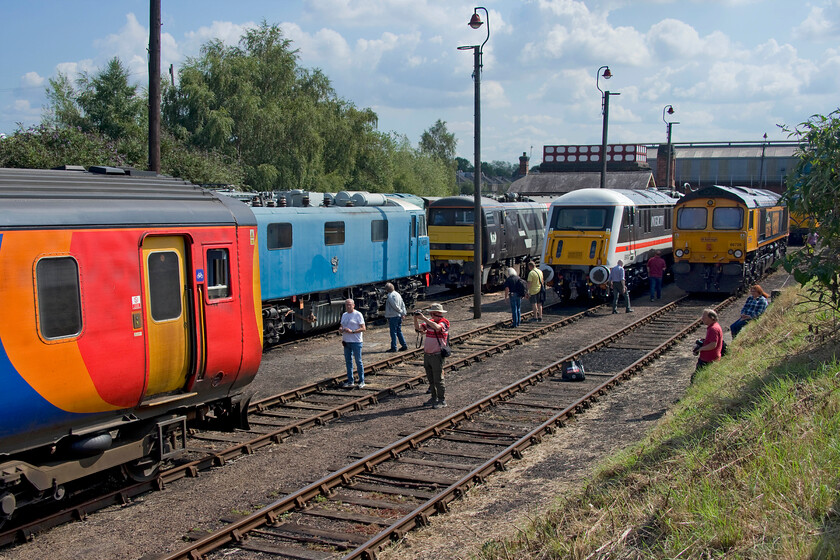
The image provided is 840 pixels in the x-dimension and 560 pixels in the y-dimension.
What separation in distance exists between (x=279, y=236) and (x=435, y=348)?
614cm

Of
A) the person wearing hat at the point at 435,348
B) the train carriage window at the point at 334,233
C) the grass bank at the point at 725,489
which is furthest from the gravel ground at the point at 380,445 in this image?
the train carriage window at the point at 334,233

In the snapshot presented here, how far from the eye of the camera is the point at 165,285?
8.55 metres

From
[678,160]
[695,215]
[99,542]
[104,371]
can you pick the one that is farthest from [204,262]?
[678,160]

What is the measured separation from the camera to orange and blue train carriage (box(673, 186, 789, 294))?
24.3 m

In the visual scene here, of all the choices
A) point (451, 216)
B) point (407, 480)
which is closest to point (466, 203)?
point (451, 216)

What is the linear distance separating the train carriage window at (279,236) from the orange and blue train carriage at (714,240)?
13427mm

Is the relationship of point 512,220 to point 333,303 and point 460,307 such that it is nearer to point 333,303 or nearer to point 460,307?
point 460,307

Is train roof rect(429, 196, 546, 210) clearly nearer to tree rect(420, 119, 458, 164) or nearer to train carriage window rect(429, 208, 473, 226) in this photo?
train carriage window rect(429, 208, 473, 226)

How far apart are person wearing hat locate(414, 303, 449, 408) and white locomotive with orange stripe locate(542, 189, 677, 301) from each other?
1113 centimetres

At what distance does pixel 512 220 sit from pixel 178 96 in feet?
53.8

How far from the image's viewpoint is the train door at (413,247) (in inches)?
899

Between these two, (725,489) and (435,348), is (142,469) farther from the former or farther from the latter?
(725,489)

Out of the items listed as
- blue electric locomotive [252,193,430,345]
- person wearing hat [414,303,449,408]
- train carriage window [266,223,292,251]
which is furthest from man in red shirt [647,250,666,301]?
person wearing hat [414,303,449,408]

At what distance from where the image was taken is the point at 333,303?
63.0 feet
